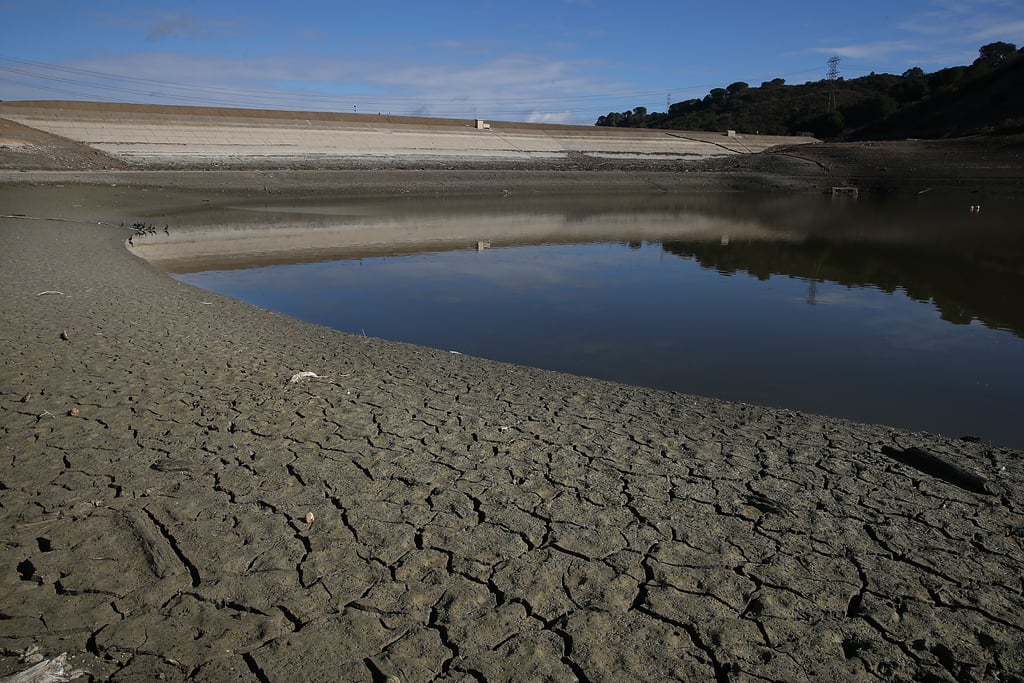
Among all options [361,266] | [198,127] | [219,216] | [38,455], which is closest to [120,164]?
[198,127]

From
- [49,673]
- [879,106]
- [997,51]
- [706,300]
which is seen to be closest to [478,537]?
[49,673]

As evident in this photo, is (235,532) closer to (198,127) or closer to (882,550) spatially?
(882,550)

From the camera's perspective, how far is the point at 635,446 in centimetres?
391

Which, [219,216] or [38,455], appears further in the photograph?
[219,216]

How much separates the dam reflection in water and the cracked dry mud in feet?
5.33

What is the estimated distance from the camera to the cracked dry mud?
2219mm

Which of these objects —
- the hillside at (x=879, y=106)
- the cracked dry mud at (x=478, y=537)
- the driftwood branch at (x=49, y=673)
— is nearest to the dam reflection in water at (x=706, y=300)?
the cracked dry mud at (x=478, y=537)

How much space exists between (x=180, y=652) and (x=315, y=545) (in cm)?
71

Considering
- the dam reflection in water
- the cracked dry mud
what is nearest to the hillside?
the dam reflection in water

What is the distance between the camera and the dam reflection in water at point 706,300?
6031 mm

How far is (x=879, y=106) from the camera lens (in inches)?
2105

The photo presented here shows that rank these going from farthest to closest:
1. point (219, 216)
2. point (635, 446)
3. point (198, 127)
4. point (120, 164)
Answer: point (198, 127) → point (120, 164) → point (219, 216) → point (635, 446)

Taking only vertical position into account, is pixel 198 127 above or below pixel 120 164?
above

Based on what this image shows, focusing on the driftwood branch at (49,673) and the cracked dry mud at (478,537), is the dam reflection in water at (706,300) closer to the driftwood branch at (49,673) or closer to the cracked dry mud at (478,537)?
the cracked dry mud at (478,537)
